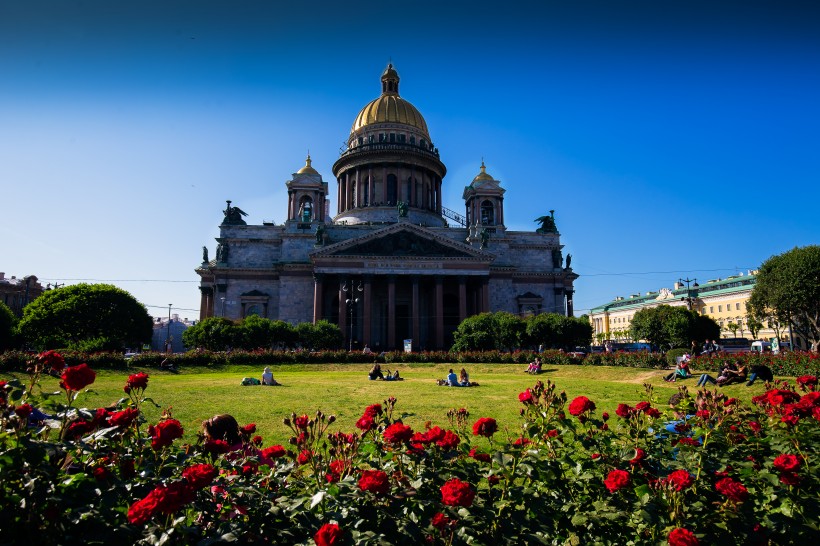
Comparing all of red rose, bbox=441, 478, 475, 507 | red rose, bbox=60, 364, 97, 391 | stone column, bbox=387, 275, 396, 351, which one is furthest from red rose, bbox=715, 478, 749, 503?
stone column, bbox=387, 275, 396, 351

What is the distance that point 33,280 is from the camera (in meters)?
78.4

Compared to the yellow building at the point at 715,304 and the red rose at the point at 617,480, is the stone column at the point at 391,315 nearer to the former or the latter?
the yellow building at the point at 715,304

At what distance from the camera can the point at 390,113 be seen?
60.6 m

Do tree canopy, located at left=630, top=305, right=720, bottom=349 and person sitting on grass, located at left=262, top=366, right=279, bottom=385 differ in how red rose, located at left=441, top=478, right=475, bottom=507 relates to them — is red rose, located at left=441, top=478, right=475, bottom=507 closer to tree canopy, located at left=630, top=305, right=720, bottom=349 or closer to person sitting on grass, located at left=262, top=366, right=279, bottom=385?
person sitting on grass, located at left=262, top=366, right=279, bottom=385

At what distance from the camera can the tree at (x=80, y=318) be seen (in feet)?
131

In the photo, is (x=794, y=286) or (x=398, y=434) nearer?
(x=398, y=434)

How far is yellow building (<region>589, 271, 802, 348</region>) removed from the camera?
7283cm

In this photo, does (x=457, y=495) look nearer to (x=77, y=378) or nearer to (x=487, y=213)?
(x=77, y=378)

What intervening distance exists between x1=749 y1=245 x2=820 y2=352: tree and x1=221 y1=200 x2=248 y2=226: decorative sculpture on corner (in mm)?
48472

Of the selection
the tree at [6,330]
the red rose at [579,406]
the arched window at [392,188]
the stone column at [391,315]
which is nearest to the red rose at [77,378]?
the red rose at [579,406]

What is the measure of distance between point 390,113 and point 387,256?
22.6m

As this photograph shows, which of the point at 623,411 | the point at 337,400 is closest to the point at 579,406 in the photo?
the point at 623,411

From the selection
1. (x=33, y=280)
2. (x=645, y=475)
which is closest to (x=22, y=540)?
(x=645, y=475)

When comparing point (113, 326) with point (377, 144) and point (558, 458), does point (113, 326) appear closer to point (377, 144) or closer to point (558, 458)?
point (377, 144)
